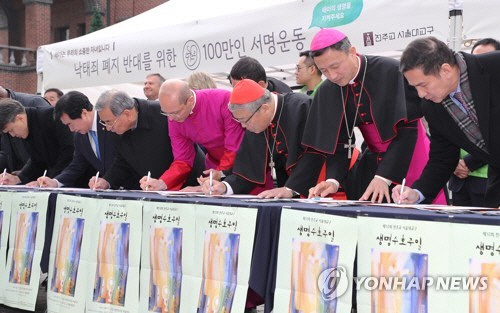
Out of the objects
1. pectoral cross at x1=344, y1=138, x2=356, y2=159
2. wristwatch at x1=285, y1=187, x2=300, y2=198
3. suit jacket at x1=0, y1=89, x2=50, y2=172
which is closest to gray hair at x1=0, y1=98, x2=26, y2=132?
suit jacket at x1=0, y1=89, x2=50, y2=172

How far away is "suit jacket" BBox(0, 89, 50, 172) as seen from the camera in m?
6.54

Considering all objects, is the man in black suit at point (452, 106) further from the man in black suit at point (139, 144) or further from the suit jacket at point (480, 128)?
the man in black suit at point (139, 144)

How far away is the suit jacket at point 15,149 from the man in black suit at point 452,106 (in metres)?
3.92

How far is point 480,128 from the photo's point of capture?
319 centimetres

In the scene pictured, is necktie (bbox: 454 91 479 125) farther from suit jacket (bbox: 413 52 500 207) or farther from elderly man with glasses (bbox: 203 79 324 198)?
elderly man with glasses (bbox: 203 79 324 198)

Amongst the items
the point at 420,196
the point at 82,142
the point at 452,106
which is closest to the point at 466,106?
the point at 452,106

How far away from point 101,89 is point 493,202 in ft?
22.9

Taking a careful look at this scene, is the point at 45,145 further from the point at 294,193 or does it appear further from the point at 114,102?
the point at 294,193

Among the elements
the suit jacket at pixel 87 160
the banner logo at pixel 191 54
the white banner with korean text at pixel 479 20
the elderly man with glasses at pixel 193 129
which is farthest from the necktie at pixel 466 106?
the banner logo at pixel 191 54

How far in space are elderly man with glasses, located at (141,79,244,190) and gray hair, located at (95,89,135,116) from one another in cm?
31

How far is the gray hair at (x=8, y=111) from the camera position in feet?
19.2

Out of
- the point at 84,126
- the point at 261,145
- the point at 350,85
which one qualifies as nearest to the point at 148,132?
the point at 84,126

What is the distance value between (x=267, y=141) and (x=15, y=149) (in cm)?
305

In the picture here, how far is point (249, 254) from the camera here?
335 centimetres
